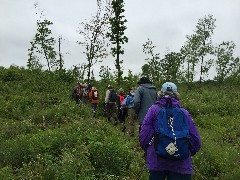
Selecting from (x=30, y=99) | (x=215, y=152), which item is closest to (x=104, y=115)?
(x=30, y=99)

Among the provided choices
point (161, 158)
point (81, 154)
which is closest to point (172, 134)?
point (161, 158)

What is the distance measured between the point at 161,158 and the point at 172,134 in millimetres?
366

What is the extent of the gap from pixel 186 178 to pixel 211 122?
15.8 meters

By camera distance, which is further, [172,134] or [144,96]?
[144,96]

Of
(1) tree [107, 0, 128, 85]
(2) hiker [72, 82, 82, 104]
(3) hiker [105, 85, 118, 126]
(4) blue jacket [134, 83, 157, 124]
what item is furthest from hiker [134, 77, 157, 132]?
(1) tree [107, 0, 128, 85]

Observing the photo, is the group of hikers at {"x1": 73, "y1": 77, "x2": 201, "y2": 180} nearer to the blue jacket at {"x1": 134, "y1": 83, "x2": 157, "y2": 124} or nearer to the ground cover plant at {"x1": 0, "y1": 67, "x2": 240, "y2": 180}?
the ground cover plant at {"x1": 0, "y1": 67, "x2": 240, "y2": 180}

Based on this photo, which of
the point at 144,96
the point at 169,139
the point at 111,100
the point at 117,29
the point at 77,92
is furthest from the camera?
the point at 117,29

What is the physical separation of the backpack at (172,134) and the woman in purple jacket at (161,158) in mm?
116

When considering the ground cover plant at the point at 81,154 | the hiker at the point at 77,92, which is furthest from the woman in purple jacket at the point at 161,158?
the hiker at the point at 77,92

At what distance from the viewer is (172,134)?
14.9 ft

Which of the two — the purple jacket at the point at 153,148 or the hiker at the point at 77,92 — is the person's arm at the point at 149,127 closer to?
the purple jacket at the point at 153,148

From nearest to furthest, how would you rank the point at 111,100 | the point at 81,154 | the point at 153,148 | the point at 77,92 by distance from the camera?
1. the point at 153,148
2. the point at 81,154
3. the point at 111,100
4. the point at 77,92

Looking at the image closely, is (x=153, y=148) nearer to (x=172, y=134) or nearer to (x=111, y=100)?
(x=172, y=134)

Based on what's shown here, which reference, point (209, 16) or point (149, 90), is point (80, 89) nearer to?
point (149, 90)
